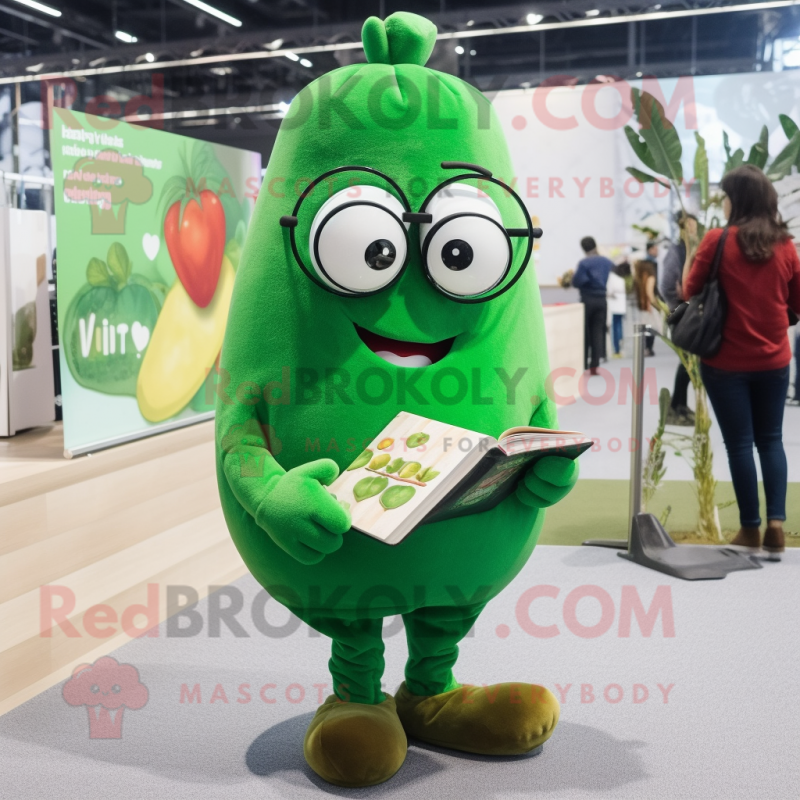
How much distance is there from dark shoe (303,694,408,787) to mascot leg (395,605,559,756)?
139mm

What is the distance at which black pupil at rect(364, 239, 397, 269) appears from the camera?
1622mm

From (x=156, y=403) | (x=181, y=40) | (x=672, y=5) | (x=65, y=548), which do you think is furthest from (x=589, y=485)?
(x=181, y=40)

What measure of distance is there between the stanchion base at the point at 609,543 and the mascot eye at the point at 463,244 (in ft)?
7.48

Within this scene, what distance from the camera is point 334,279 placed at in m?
1.65

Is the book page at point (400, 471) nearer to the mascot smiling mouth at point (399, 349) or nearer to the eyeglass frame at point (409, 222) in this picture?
the mascot smiling mouth at point (399, 349)

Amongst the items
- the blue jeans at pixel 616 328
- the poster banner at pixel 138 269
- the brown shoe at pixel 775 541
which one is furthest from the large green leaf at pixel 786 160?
the blue jeans at pixel 616 328

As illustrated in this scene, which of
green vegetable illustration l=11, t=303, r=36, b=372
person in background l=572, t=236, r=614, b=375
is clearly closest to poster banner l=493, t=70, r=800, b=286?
person in background l=572, t=236, r=614, b=375

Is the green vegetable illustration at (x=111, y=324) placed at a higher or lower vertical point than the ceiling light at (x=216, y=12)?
lower

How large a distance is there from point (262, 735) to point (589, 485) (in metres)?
3.13

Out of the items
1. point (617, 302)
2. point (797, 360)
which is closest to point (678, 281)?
point (797, 360)

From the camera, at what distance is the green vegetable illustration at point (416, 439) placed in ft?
5.24

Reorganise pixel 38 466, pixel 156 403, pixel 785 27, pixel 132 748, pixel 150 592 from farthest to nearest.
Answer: pixel 785 27
pixel 156 403
pixel 150 592
pixel 38 466
pixel 132 748

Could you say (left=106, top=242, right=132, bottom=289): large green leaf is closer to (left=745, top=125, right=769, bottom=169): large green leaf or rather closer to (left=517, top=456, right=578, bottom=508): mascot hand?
(left=517, top=456, right=578, bottom=508): mascot hand

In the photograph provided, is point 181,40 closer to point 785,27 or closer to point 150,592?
point 785,27
